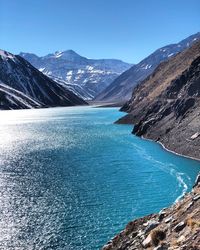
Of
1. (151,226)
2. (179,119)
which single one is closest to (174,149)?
(179,119)

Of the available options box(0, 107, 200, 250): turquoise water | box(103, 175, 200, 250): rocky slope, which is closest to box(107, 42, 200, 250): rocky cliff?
box(103, 175, 200, 250): rocky slope

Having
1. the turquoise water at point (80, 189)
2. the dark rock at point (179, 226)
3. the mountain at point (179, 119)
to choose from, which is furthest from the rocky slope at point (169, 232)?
the mountain at point (179, 119)

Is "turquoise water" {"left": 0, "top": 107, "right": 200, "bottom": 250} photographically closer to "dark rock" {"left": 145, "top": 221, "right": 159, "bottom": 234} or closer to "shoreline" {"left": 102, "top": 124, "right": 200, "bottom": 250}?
"shoreline" {"left": 102, "top": 124, "right": 200, "bottom": 250}

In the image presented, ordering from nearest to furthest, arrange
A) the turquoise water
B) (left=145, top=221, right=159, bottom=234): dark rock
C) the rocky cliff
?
the rocky cliff < (left=145, top=221, right=159, bottom=234): dark rock < the turquoise water

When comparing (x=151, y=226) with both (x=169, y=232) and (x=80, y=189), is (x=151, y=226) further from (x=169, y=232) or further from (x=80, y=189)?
(x=80, y=189)

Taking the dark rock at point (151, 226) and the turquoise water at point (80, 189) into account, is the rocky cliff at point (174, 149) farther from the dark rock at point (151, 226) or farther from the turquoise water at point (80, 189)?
the turquoise water at point (80, 189)

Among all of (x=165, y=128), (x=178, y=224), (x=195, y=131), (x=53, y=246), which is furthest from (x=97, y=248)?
(x=165, y=128)
